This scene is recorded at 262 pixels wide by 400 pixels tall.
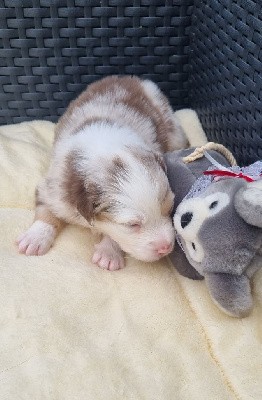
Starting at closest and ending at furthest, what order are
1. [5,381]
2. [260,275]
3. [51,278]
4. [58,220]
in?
[5,381] → [260,275] → [51,278] → [58,220]

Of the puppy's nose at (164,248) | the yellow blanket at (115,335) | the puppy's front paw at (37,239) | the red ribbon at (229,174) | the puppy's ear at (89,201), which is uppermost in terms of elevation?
the red ribbon at (229,174)

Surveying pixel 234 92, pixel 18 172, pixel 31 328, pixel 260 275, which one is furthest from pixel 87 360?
pixel 234 92

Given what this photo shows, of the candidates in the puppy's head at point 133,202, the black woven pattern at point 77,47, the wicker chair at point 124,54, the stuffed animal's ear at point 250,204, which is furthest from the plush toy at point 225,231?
the black woven pattern at point 77,47

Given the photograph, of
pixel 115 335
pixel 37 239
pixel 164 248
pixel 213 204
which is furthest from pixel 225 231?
pixel 37 239

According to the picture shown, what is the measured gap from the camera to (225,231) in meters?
1.93

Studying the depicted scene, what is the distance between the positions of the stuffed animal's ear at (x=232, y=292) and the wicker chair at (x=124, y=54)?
3.05 ft

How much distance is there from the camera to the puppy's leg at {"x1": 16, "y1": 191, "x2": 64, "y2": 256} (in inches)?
98.7

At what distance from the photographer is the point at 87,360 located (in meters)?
1.92

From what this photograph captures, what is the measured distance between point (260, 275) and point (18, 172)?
4.96 ft

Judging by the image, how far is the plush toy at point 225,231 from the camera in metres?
1.92

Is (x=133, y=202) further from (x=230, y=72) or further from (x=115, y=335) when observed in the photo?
(x=230, y=72)

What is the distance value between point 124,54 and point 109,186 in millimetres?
1358

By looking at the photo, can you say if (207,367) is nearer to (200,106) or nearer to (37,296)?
(37,296)

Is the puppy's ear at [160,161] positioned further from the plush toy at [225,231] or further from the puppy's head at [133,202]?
the plush toy at [225,231]
